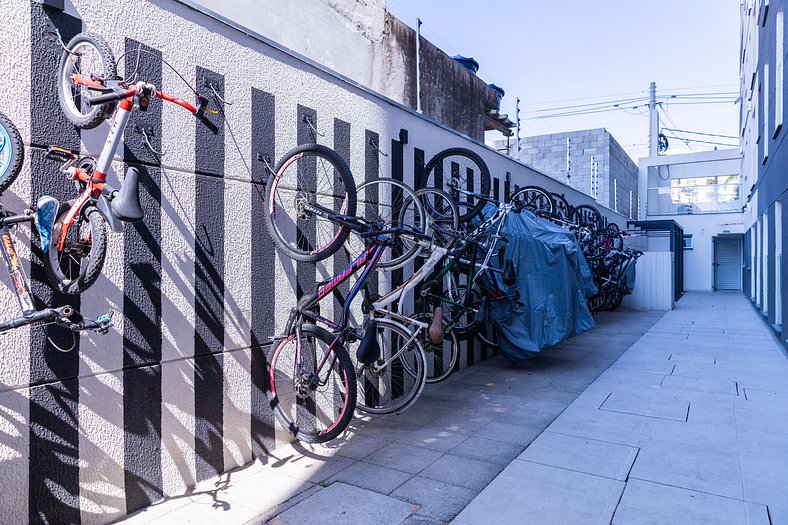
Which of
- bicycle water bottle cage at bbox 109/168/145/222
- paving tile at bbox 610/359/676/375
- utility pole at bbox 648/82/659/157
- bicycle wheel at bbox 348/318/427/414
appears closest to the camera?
bicycle water bottle cage at bbox 109/168/145/222

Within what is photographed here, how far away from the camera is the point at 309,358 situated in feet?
11.0

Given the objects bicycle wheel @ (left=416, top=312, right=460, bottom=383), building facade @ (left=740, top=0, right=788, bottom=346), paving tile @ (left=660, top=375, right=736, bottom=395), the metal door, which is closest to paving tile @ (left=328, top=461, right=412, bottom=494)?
bicycle wheel @ (left=416, top=312, right=460, bottom=383)

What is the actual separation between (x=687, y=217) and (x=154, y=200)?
70.8 ft

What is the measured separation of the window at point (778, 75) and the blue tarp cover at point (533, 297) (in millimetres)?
3445

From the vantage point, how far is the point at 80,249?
219 centimetres

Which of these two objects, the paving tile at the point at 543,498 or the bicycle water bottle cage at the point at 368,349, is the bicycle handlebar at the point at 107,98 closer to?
the bicycle water bottle cage at the point at 368,349

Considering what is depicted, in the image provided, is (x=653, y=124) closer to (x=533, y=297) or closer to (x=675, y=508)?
(x=533, y=297)

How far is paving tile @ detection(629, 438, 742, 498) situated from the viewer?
2.81 meters

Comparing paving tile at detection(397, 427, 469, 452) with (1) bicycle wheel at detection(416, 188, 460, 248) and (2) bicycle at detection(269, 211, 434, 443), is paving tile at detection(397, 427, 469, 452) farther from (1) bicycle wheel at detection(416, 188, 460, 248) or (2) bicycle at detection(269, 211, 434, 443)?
(1) bicycle wheel at detection(416, 188, 460, 248)

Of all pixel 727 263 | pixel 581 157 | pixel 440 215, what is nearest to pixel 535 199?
pixel 440 215

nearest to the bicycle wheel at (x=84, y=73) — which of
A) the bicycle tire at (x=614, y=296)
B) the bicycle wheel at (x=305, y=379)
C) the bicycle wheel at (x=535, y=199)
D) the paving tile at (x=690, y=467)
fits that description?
the bicycle wheel at (x=305, y=379)

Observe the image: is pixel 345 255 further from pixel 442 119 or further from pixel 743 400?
pixel 442 119

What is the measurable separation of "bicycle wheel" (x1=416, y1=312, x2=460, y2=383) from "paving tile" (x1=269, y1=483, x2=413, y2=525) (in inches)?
72.1

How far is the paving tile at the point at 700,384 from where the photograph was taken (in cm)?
479
